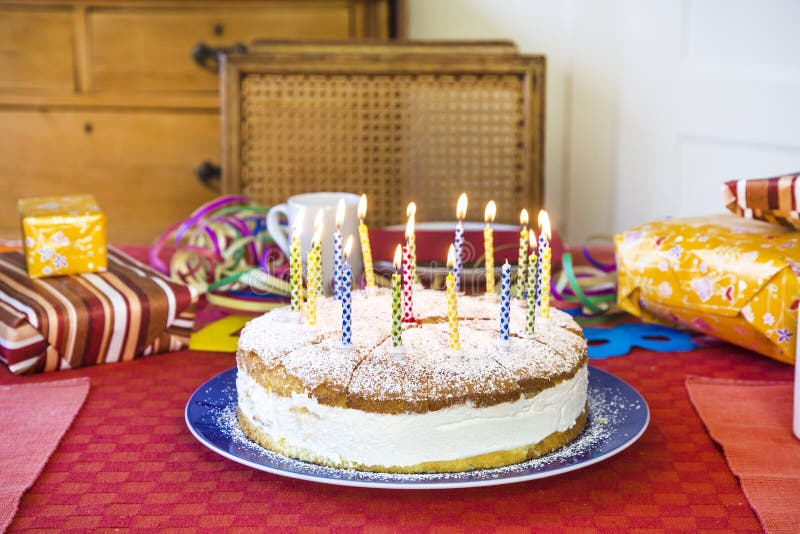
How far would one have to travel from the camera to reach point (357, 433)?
704mm

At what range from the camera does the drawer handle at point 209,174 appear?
2.46m

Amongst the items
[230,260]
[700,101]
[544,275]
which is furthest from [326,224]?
[700,101]

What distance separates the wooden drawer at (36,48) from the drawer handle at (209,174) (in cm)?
44

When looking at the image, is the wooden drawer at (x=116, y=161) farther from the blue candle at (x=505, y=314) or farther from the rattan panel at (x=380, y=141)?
the blue candle at (x=505, y=314)

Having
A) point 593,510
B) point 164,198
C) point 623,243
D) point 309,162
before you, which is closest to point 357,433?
point 593,510

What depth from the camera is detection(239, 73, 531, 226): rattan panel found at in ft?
5.39

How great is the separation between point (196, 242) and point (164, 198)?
4.04ft

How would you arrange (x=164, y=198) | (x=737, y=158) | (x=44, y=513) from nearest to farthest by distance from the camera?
1. (x=44, y=513)
2. (x=737, y=158)
3. (x=164, y=198)

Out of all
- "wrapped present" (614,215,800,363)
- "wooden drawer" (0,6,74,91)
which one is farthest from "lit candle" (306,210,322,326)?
"wooden drawer" (0,6,74,91)

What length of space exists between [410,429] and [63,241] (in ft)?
1.85

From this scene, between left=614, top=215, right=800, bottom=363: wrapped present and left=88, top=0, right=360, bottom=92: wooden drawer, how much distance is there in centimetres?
147

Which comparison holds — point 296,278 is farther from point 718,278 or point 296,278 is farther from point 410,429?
point 718,278

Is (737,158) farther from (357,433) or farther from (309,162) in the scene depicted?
(357,433)

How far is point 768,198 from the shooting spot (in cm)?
102
